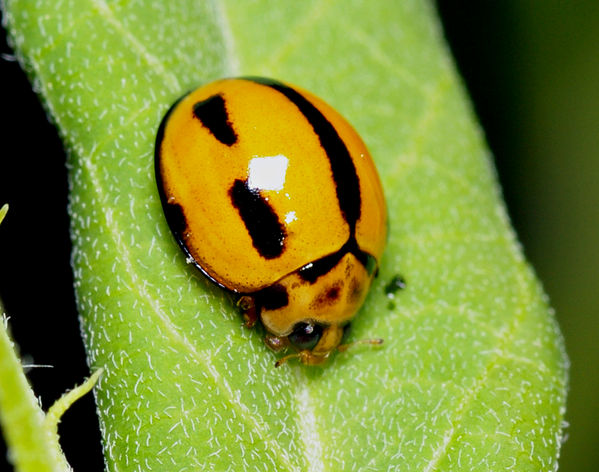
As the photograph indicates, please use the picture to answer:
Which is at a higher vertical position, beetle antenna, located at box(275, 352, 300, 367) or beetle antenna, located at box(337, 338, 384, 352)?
beetle antenna, located at box(275, 352, 300, 367)

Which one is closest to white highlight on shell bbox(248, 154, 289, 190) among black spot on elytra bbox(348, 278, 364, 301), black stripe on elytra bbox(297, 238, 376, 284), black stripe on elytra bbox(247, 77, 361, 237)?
black stripe on elytra bbox(247, 77, 361, 237)

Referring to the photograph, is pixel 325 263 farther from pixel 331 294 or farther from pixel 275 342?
pixel 275 342

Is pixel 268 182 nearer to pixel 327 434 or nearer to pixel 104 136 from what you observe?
pixel 104 136

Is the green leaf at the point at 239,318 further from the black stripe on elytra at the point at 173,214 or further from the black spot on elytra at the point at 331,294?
the black spot on elytra at the point at 331,294

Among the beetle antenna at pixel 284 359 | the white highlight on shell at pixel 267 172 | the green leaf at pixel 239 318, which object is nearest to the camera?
the green leaf at pixel 239 318

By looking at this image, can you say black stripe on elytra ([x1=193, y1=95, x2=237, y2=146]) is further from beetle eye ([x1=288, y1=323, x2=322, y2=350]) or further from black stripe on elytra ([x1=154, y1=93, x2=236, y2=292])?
beetle eye ([x1=288, y1=323, x2=322, y2=350])

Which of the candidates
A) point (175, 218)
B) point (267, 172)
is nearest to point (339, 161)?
point (267, 172)

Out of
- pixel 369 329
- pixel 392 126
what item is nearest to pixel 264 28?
pixel 392 126

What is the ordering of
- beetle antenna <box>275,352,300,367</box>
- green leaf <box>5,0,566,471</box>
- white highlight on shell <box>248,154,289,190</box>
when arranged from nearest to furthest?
1. green leaf <box>5,0,566,471</box>
2. white highlight on shell <box>248,154,289,190</box>
3. beetle antenna <box>275,352,300,367</box>

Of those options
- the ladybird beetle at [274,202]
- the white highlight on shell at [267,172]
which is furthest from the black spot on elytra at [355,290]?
the white highlight on shell at [267,172]
